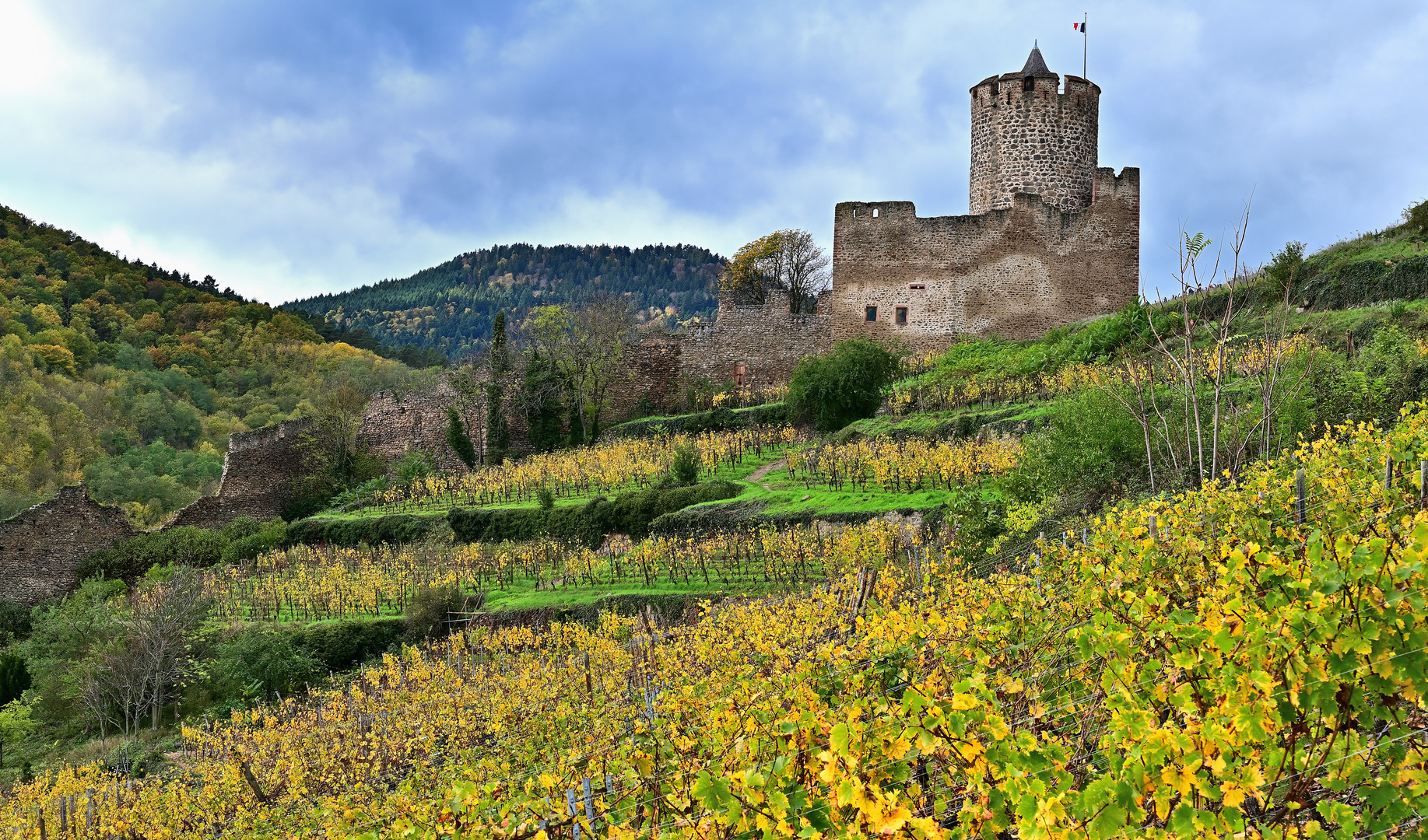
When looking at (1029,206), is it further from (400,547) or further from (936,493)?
(400,547)

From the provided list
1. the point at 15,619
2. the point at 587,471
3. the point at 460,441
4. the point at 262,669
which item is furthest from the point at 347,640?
the point at 460,441

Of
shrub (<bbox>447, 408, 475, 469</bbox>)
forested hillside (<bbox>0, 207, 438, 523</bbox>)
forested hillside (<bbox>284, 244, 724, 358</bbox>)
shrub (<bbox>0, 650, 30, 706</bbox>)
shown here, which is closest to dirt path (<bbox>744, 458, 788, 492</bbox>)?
shrub (<bbox>447, 408, 475, 469</bbox>)

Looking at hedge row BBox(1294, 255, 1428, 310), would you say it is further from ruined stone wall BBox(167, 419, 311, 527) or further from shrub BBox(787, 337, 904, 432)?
ruined stone wall BBox(167, 419, 311, 527)

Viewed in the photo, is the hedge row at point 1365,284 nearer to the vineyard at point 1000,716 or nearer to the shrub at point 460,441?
the vineyard at point 1000,716

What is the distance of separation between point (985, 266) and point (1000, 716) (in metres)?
23.1

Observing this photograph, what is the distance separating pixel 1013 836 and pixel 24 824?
887cm

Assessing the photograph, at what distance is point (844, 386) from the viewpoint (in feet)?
66.4

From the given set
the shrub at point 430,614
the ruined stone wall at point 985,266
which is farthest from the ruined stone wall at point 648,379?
the shrub at point 430,614

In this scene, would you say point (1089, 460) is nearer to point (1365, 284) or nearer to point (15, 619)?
point (1365, 284)

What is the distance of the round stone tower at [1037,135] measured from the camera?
967 inches

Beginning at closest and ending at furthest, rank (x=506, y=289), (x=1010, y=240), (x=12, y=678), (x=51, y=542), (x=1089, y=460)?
(x=1089, y=460)
(x=12, y=678)
(x=51, y=542)
(x=1010, y=240)
(x=506, y=289)

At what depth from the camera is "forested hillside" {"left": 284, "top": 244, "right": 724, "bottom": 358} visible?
70.1 metres

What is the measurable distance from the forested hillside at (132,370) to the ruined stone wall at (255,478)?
7.54 meters

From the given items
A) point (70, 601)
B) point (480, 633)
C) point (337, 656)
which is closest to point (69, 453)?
point (70, 601)
